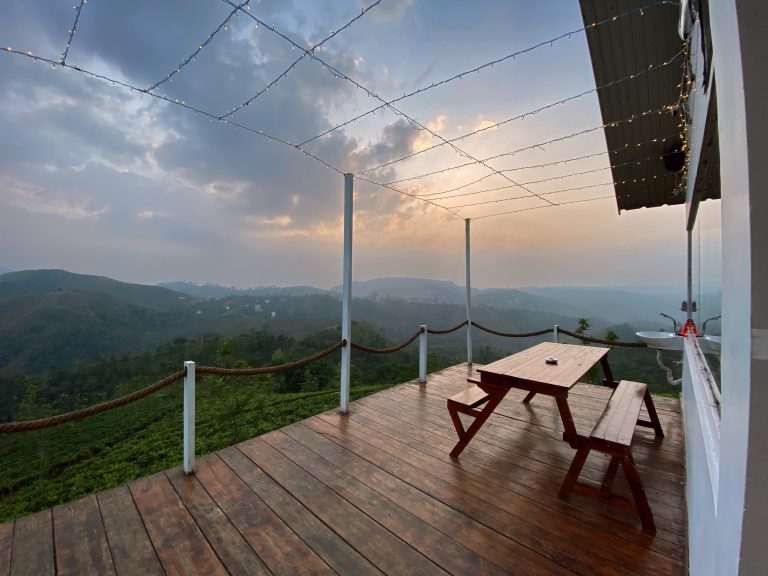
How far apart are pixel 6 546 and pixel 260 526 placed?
4.33 feet

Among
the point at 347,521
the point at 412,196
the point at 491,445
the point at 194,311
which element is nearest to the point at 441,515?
the point at 347,521

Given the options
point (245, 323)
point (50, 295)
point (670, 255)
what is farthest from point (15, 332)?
point (670, 255)

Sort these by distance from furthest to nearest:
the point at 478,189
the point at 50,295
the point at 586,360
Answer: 1. the point at 50,295
2. the point at 478,189
3. the point at 586,360

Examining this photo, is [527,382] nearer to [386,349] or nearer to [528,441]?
[528,441]

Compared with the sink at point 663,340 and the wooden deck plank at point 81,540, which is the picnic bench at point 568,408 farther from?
the wooden deck plank at point 81,540

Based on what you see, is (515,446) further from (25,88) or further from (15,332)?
(15,332)

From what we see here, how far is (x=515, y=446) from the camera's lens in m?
2.83

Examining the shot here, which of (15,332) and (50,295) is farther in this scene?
(50,295)

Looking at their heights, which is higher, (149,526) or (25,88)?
(25,88)

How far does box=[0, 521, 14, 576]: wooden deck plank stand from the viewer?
1.61 meters

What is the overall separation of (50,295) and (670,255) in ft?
121

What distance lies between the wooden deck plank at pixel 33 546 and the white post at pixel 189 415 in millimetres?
723

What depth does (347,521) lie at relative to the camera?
76.0 inches

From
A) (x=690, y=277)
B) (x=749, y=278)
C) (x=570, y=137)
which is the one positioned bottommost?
(x=749, y=278)
